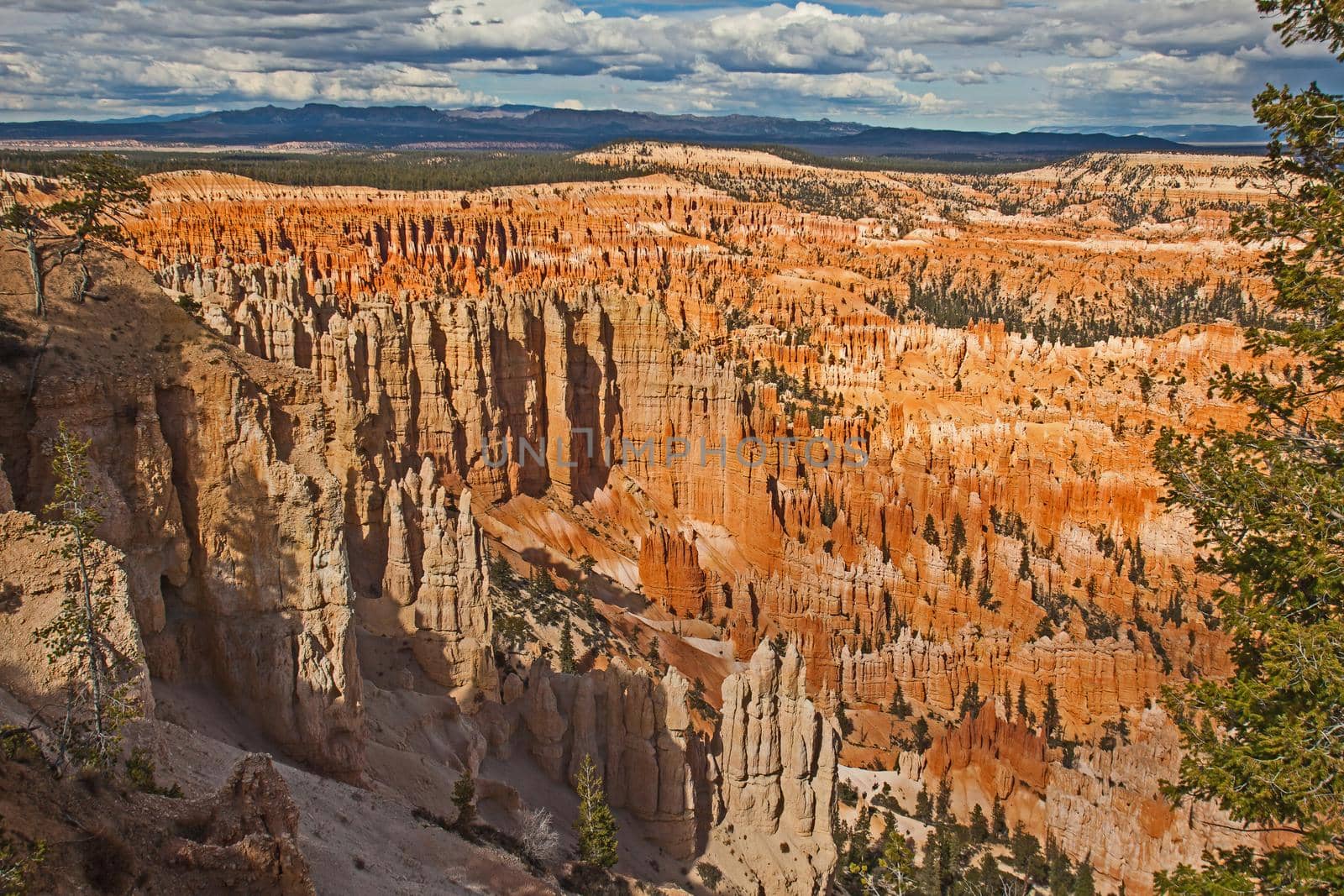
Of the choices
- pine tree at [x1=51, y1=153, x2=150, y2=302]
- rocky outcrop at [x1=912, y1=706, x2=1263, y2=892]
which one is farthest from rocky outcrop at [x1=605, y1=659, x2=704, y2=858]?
pine tree at [x1=51, y1=153, x2=150, y2=302]

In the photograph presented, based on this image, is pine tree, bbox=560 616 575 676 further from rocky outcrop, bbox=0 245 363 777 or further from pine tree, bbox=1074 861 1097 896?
pine tree, bbox=1074 861 1097 896

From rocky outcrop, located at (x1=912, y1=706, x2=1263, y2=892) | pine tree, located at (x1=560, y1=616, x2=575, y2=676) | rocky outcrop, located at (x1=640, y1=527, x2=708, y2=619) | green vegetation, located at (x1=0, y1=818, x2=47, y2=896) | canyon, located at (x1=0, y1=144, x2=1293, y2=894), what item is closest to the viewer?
green vegetation, located at (x1=0, y1=818, x2=47, y2=896)

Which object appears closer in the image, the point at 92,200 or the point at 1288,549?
the point at 1288,549

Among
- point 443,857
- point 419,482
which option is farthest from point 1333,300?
point 419,482

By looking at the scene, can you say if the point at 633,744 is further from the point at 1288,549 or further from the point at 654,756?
the point at 1288,549

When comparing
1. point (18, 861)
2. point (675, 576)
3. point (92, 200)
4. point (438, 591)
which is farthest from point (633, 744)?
point (675, 576)

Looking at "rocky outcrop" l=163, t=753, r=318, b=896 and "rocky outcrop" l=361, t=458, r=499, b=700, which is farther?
"rocky outcrop" l=361, t=458, r=499, b=700
